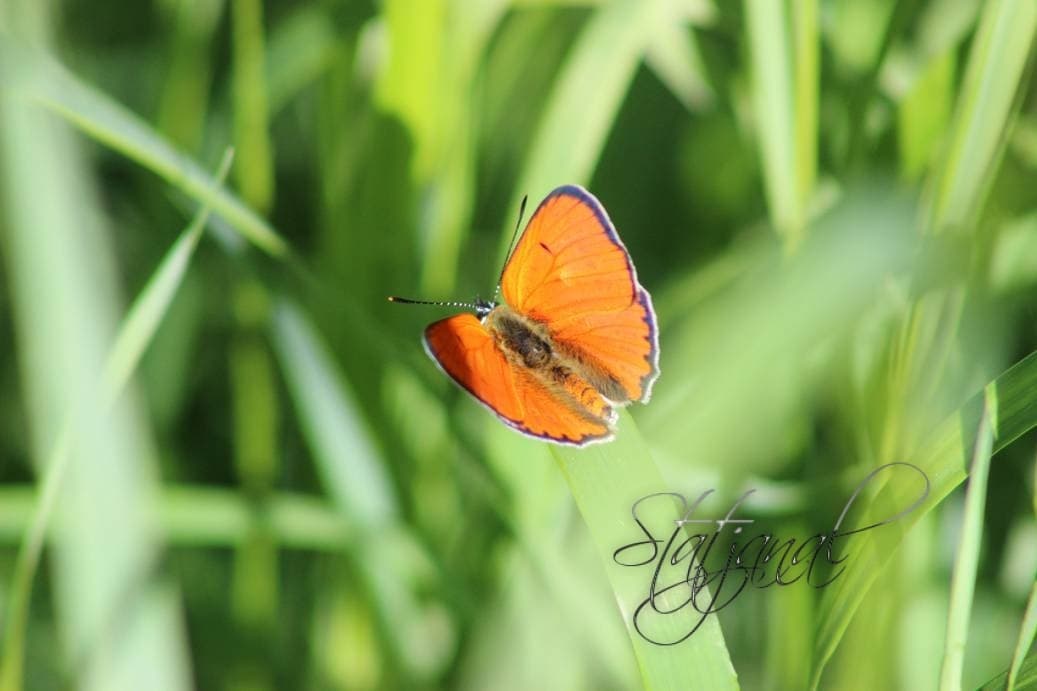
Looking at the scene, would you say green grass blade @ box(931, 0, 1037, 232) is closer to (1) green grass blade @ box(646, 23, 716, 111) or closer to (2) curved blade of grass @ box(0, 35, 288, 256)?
(1) green grass blade @ box(646, 23, 716, 111)

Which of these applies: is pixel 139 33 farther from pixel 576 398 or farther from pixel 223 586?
pixel 576 398

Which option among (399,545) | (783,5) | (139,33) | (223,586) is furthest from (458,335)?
(139,33)

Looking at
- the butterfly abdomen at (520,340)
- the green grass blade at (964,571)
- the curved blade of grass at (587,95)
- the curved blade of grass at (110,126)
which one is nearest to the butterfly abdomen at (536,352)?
the butterfly abdomen at (520,340)

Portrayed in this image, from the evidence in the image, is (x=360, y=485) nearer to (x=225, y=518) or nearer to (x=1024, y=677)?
(x=225, y=518)

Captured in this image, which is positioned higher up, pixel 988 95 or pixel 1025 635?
pixel 988 95

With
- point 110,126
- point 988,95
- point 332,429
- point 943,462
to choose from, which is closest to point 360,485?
point 332,429

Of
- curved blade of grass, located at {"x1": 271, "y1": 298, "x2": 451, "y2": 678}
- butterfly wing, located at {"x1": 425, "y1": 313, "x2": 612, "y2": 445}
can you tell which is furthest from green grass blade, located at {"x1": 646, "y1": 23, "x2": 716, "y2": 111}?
curved blade of grass, located at {"x1": 271, "y1": 298, "x2": 451, "y2": 678}
